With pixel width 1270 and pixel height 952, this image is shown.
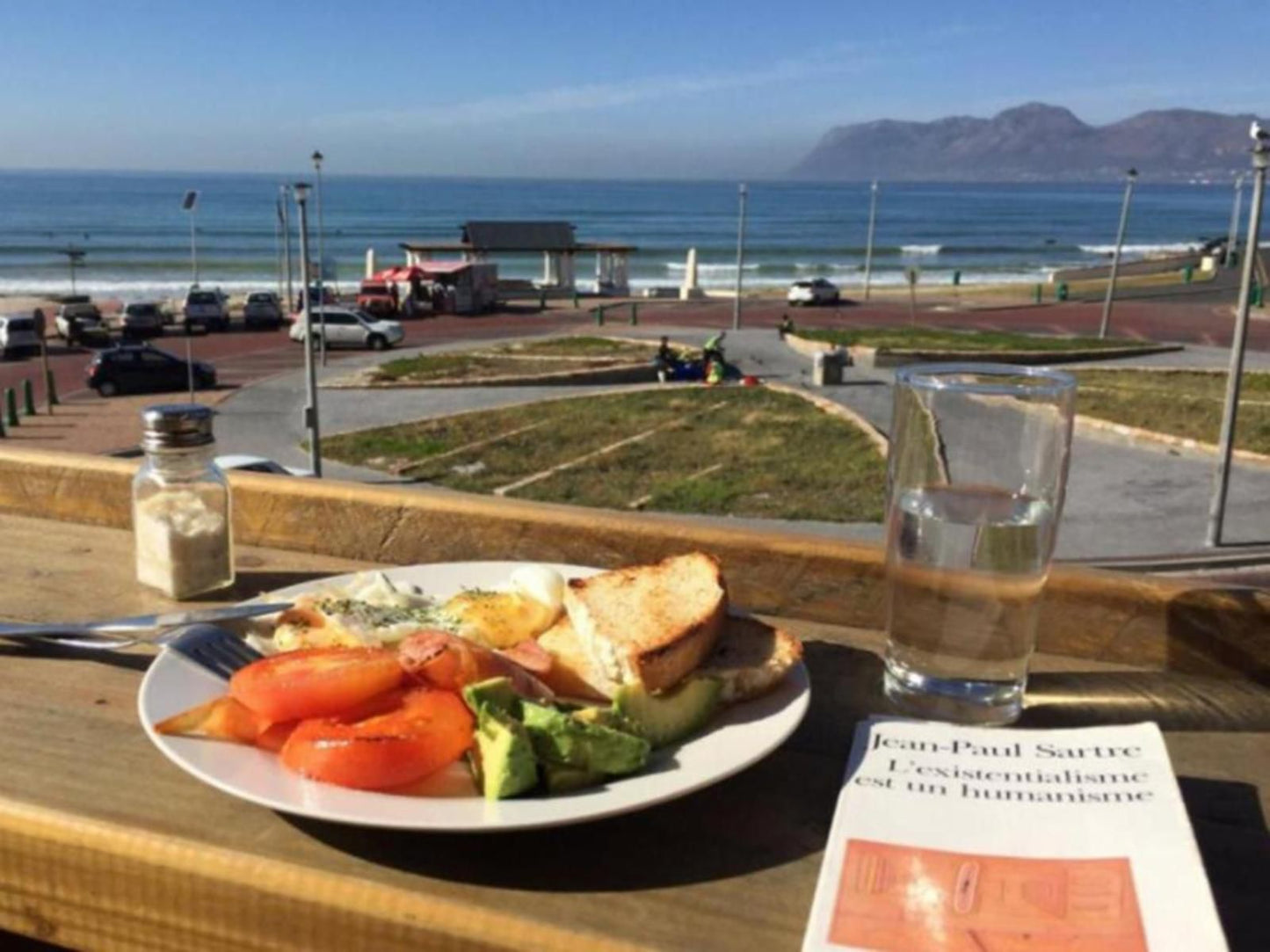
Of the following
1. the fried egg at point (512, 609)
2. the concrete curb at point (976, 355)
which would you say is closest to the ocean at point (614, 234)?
the concrete curb at point (976, 355)

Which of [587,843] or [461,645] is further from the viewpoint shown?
[461,645]

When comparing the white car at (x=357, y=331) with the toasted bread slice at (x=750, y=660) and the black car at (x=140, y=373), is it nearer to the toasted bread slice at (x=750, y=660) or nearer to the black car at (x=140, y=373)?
the black car at (x=140, y=373)

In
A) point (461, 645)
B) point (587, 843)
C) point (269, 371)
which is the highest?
point (461, 645)

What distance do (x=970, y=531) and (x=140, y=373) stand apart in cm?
2575

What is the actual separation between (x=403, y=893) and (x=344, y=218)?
346ft

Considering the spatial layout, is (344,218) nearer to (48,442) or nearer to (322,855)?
(48,442)

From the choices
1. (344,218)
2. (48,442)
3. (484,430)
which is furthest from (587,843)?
(344,218)

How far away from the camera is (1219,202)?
546 feet

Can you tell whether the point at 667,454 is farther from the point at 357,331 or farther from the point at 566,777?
the point at 357,331

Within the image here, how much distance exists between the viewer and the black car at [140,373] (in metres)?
24.3

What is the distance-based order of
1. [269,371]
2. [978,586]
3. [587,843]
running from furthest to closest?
[269,371] → [978,586] → [587,843]

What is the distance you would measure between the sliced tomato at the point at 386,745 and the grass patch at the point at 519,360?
22692mm

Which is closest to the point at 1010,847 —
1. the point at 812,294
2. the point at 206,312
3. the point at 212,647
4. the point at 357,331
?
the point at 212,647

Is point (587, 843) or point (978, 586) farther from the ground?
point (978, 586)
